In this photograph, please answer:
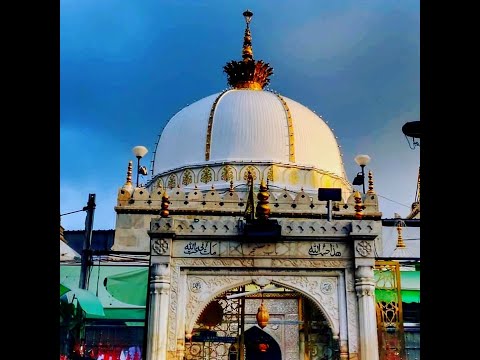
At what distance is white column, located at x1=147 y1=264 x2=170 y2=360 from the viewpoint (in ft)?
31.8

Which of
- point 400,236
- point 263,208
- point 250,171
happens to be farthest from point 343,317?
point 250,171

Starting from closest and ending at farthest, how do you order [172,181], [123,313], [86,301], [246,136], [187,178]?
1. [86,301]
2. [123,313]
3. [187,178]
4. [172,181]
5. [246,136]

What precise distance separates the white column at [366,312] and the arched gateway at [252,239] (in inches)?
0.7

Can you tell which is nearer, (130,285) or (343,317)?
(343,317)

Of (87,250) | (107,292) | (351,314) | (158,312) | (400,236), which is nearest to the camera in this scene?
(158,312)

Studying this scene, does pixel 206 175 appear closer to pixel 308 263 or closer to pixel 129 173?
pixel 129 173

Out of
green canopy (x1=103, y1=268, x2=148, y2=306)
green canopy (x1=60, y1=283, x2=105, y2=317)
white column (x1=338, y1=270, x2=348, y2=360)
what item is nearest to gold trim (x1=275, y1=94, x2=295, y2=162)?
green canopy (x1=103, y1=268, x2=148, y2=306)

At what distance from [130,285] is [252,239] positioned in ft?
11.0

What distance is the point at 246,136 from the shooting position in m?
24.7

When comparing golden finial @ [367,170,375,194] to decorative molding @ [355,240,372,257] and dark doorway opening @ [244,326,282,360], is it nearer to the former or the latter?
dark doorway opening @ [244,326,282,360]
